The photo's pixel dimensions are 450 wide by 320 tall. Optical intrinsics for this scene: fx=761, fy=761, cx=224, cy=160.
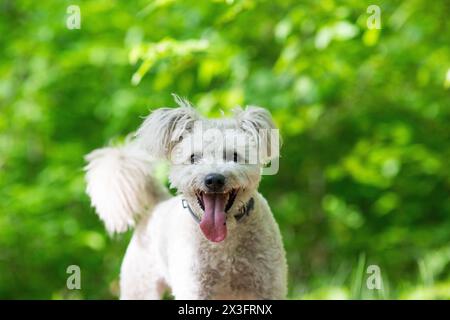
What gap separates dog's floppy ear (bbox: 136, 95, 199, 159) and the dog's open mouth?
1.22 ft

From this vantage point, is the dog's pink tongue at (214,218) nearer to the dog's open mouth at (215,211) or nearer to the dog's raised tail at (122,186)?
the dog's open mouth at (215,211)

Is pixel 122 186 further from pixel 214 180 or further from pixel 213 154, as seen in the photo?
pixel 214 180

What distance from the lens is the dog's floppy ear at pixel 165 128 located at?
11.6ft

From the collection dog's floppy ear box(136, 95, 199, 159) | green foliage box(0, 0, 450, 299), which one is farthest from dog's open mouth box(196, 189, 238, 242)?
green foliage box(0, 0, 450, 299)

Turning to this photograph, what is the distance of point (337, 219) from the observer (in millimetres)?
8406

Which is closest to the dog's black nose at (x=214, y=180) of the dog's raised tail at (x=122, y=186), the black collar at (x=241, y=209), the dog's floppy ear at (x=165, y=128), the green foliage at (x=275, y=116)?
the black collar at (x=241, y=209)

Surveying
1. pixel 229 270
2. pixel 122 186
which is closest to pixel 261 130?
pixel 229 270

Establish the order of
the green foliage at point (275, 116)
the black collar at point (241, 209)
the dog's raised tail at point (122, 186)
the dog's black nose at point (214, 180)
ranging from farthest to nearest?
the green foliage at point (275, 116) → the dog's raised tail at point (122, 186) → the black collar at point (241, 209) → the dog's black nose at point (214, 180)

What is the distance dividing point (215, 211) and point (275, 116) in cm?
347

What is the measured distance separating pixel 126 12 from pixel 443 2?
9.80ft

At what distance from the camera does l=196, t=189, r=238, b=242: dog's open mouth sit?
3.25 meters

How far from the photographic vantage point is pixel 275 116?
6.68 meters

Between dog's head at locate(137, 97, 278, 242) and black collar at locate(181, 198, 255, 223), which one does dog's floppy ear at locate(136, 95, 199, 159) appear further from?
black collar at locate(181, 198, 255, 223)

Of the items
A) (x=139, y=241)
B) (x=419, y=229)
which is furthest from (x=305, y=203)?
(x=139, y=241)
